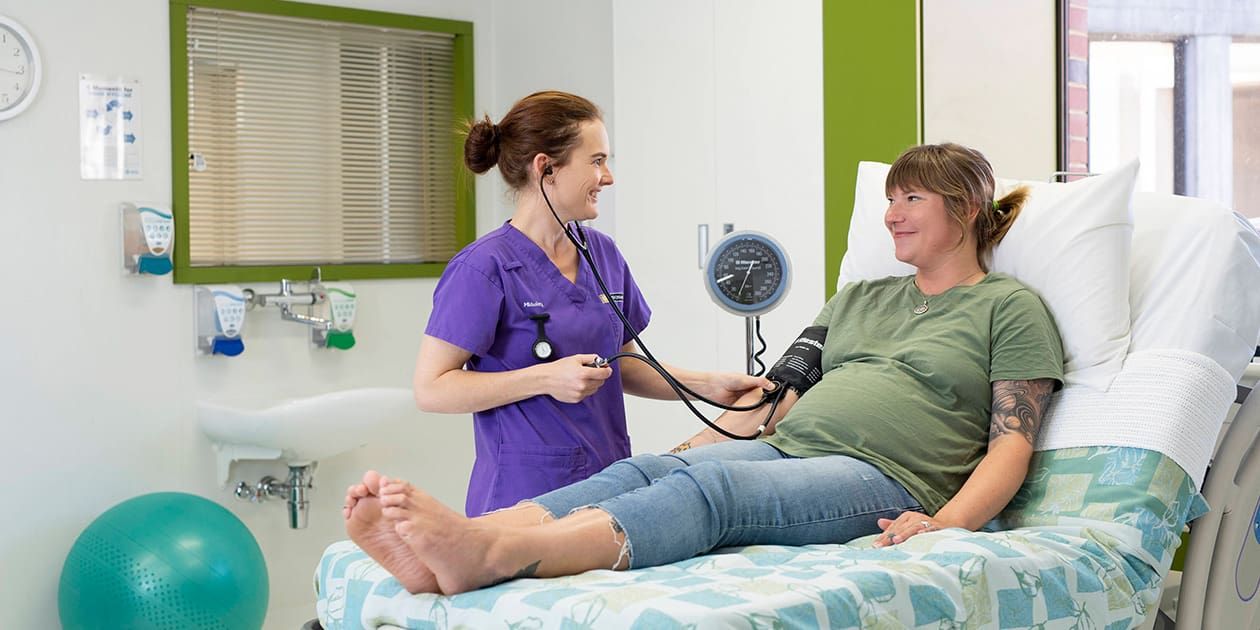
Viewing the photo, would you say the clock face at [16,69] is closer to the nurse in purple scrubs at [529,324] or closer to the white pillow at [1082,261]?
the nurse in purple scrubs at [529,324]

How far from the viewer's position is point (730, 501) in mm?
1566

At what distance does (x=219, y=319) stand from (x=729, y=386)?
188 centimetres

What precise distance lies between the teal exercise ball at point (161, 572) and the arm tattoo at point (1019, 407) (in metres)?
1.91

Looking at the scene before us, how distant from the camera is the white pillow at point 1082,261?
1854 millimetres

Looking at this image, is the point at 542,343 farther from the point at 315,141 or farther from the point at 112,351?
the point at 315,141

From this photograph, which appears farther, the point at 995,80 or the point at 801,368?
the point at 995,80

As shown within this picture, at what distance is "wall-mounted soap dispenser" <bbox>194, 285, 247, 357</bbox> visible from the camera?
3.42 metres

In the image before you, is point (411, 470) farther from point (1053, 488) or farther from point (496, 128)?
point (1053, 488)

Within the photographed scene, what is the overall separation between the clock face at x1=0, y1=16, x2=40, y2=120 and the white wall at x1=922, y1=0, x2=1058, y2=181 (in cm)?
220

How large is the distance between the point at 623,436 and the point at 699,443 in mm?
139

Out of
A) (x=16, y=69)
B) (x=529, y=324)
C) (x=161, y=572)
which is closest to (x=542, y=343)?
(x=529, y=324)

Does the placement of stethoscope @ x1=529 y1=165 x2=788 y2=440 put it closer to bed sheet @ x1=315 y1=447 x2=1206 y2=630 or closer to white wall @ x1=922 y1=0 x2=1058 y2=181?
bed sheet @ x1=315 y1=447 x2=1206 y2=630

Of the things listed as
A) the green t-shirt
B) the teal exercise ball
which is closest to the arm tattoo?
the green t-shirt

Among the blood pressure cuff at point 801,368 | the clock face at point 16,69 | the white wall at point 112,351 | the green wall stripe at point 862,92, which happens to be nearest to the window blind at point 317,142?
the white wall at point 112,351
